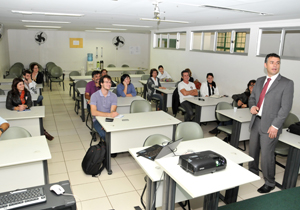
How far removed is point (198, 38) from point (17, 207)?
36.4ft

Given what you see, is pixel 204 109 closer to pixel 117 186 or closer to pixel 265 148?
pixel 265 148

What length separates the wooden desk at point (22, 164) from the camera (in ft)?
9.36

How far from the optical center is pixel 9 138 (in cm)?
344

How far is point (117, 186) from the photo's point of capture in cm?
378

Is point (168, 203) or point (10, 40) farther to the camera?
point (10, 40)

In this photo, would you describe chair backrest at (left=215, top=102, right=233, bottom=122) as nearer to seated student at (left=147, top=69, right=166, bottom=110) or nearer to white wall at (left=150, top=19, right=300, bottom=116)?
white wall at (left=150, top=19, right=300, bottom=116)

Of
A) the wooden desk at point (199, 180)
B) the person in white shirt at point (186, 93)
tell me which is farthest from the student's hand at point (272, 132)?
the person in white shirt at point (186, 93)

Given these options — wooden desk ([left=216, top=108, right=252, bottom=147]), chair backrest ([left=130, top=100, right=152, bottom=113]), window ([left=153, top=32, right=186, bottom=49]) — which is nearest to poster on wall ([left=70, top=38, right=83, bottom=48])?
window ([left=153, top=32, right=186, bottom=49])

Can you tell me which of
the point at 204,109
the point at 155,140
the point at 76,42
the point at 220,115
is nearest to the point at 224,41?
the point at 76,42

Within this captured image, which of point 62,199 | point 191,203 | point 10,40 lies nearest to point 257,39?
point 191,203

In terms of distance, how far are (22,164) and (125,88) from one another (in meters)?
3.68

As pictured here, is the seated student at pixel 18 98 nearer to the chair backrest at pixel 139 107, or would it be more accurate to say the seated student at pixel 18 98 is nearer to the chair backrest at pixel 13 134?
the chair backrest at pixel 13 134

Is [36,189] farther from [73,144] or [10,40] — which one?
[10,40]

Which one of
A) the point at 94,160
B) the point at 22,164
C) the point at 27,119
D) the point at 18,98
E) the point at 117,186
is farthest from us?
the point at 18,98
